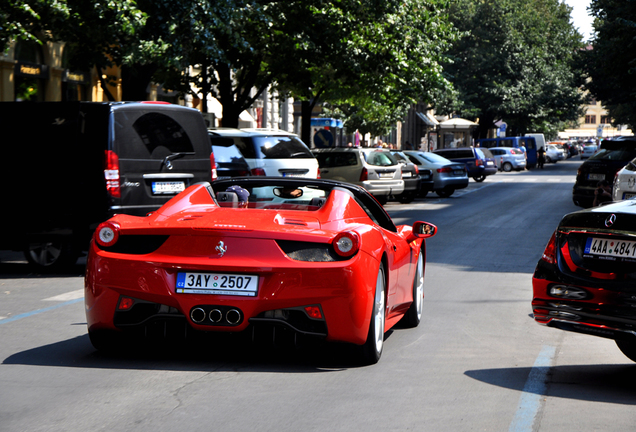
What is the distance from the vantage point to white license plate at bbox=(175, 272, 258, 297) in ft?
18.7

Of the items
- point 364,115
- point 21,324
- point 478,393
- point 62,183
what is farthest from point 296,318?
point 364,115

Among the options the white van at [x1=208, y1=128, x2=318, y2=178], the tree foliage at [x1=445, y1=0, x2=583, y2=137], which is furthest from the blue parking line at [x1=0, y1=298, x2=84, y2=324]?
the tree foliage at [x1=445, y1=0, x2=583, y2=137]

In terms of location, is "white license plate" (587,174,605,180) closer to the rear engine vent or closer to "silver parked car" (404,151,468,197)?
"silver parked car" (404,151,468,197)

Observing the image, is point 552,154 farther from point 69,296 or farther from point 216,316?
point 216,316

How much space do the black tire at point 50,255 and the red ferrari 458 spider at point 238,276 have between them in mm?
5593

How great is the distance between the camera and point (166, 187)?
452 inches

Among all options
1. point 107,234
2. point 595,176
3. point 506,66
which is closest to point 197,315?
point 107,234

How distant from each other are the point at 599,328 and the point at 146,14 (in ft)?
43.0

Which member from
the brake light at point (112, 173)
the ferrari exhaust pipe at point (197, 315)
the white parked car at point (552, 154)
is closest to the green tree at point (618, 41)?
the brake light at point (112, 173)

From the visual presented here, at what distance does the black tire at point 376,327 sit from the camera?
6.00m

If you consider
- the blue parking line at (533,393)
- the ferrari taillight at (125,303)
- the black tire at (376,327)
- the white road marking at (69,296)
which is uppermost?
the ferrari taillight at (125,303)

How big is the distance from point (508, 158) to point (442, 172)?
99.4 ft

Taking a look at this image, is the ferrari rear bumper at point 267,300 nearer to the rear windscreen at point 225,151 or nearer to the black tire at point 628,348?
the black tire at point 628,348

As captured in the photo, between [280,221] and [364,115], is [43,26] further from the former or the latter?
[364,115]
